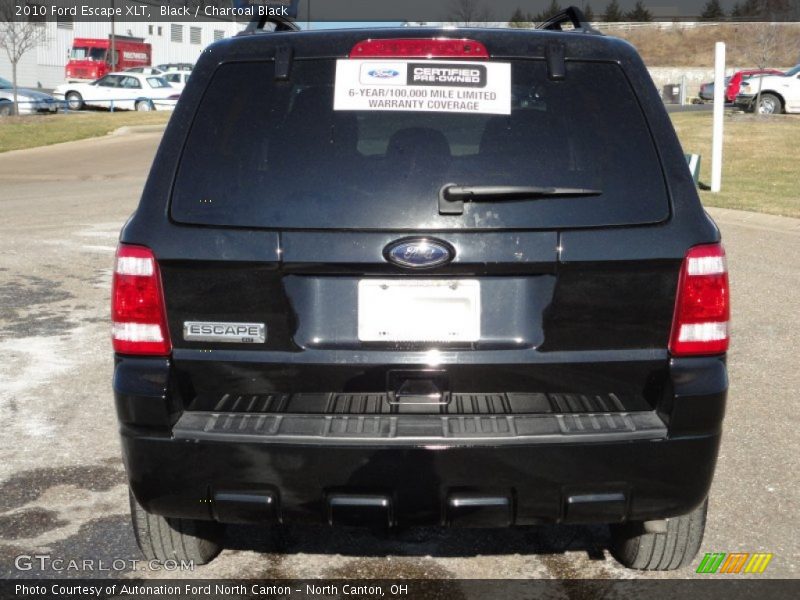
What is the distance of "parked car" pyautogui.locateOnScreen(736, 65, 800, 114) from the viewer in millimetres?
33469

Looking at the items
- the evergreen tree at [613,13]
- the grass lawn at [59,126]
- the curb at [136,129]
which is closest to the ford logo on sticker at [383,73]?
the grass lawn at [59,126]

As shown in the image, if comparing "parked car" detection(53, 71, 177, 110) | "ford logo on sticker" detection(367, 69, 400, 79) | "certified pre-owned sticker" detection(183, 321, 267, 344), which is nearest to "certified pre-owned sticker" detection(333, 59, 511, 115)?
"ford logo on sticker" detection(367, 69, 400, 79)

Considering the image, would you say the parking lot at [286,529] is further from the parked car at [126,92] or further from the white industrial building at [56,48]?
the white industrial building at [56,48]

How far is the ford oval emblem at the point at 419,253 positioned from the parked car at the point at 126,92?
125 feet

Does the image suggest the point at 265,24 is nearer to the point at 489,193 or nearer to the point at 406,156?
the point at 406,156

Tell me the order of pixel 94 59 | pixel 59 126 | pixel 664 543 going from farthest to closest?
pixel 94 59, pixel 59 126, pixel 664 543

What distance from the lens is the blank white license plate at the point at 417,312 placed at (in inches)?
123

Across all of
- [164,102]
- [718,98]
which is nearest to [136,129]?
[164,102]

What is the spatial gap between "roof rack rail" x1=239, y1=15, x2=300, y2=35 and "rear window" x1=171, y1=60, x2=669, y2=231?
48 centimetres

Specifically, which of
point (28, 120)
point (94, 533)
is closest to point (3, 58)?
point (28, 120)

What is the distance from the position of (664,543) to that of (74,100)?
131 ft

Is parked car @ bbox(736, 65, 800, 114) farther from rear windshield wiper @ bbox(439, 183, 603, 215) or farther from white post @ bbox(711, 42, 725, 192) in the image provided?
rear windshield wiper @ bbox(439, 183, 603, 215)

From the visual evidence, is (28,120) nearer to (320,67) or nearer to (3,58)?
(320,67)

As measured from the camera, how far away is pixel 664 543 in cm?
372
